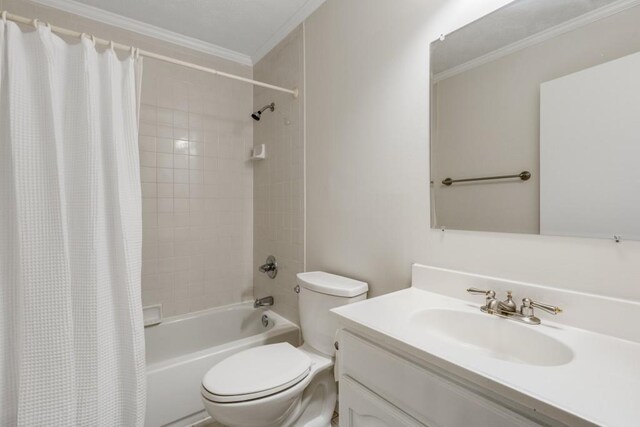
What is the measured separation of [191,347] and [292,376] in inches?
48.7

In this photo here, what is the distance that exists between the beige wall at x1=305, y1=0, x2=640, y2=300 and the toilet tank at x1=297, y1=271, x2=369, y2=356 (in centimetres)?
11

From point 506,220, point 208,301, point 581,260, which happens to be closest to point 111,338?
point 208,301

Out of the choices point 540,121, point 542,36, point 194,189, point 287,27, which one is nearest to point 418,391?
point 540,121

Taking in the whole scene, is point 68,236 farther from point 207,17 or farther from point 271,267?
point 207,17

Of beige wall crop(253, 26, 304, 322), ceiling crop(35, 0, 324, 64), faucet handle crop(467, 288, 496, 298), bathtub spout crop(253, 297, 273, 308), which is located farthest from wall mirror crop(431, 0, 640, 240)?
bathtub spout crop(253, 297, 273, 308)

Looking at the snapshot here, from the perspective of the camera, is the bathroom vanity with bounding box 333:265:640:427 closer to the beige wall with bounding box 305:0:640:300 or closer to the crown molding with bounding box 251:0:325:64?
the beige wall with bounding box 305:0:640:300

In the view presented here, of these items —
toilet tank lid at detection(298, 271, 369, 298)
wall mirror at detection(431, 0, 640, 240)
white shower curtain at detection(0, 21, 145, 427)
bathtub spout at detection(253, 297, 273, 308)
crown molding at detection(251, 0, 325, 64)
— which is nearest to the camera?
wall mirror at detection(431, 0, 640, 240)

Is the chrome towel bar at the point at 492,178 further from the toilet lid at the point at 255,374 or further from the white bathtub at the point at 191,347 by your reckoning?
the white bathtub at the point at 191,347

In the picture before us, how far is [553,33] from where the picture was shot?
32.9 inches

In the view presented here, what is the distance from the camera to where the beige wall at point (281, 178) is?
188 centimetres

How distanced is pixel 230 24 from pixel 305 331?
205cm

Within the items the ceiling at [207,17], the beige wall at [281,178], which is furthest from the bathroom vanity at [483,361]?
the ceiling at [207,17]

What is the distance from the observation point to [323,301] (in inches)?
53.4

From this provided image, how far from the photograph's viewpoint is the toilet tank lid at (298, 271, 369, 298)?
4.20 ft
